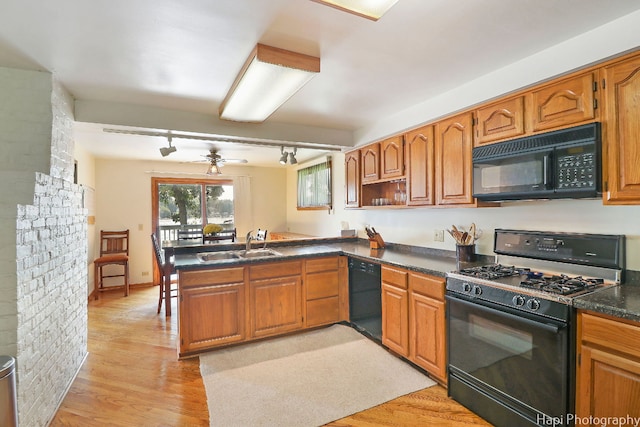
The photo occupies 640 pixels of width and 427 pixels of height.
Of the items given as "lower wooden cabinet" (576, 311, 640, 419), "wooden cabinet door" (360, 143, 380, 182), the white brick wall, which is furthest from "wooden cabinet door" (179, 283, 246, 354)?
"lower wooden cabinet" (576, 311, 640, 419)

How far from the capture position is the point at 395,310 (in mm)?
2723

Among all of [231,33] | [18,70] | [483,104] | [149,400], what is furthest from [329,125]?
[149,400]

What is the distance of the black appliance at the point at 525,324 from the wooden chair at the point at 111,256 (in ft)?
15.9

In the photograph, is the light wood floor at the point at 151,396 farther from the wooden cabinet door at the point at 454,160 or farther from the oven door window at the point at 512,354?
the wooden cabinet door at the point at 454,160

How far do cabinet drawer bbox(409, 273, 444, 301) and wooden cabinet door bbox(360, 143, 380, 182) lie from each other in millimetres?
1381

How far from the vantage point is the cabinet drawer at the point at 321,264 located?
333cm

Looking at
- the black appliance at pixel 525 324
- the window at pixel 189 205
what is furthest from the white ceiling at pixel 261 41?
the window at pixel 189 205

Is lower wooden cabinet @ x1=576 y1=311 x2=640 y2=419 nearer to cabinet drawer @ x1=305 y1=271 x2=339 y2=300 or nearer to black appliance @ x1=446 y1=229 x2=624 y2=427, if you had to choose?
black appliance @ x1=446 y1=229 x2=624 y2=427

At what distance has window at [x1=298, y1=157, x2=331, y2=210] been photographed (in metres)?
4.86

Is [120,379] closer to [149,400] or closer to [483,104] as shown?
[149,400]

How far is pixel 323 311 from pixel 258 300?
76 cm

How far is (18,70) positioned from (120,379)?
7.87 feet

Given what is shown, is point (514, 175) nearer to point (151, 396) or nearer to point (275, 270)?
point (275, 270)

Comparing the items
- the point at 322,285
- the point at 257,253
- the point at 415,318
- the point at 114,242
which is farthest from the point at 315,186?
the point at 114,242
